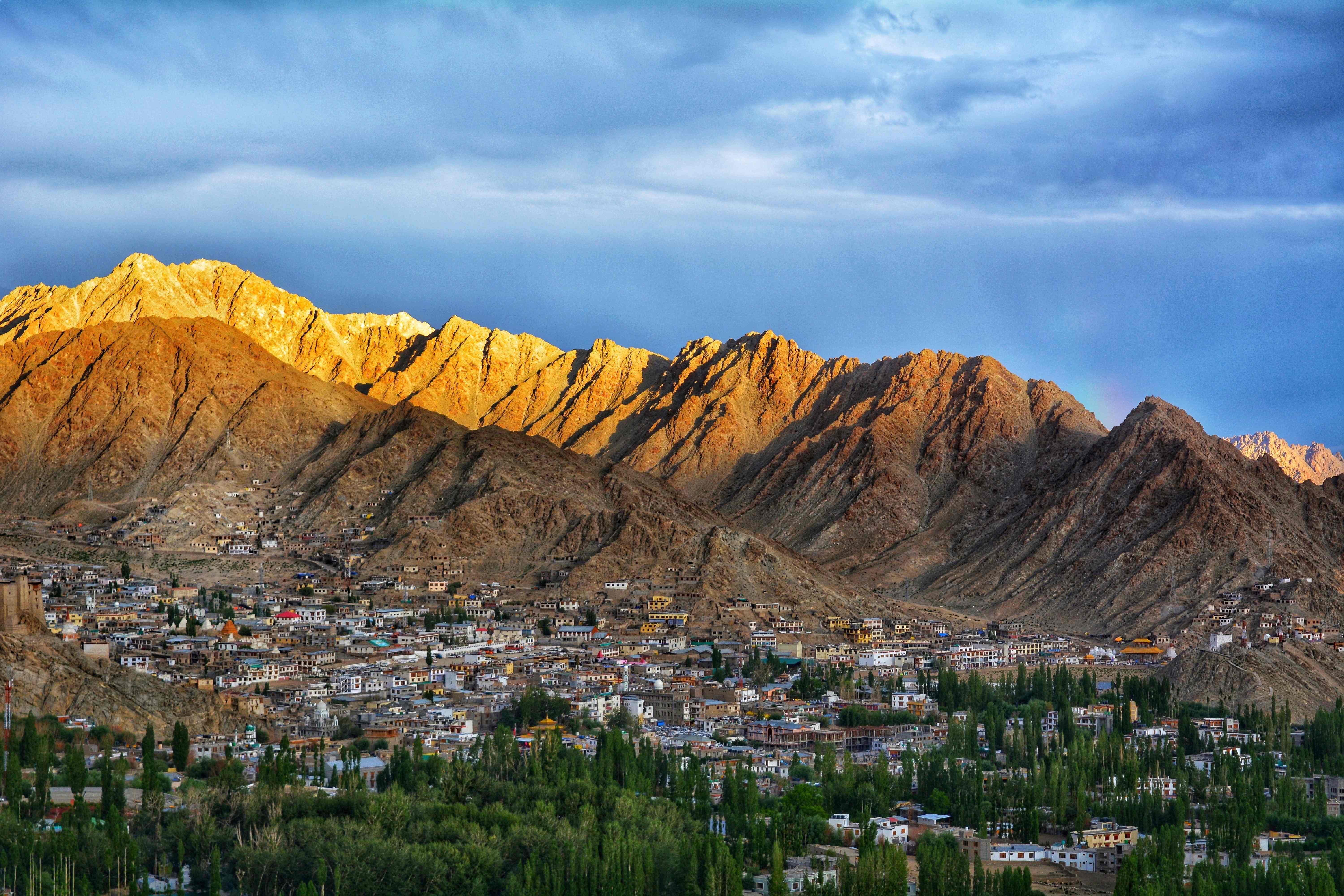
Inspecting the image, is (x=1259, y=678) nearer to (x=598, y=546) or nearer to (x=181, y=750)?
(x=598, y=546)

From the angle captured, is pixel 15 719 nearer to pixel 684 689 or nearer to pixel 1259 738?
pixel 684 689

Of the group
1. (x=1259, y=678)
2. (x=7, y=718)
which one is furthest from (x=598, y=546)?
(x=7, y=718)

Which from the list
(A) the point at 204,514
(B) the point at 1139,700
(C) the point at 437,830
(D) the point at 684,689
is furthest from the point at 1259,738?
(A) the point at 204,514

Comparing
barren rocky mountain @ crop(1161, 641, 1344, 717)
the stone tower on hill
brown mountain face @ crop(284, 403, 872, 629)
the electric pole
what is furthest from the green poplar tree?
brown mountain face @ crop(284, 403, 872, 629)

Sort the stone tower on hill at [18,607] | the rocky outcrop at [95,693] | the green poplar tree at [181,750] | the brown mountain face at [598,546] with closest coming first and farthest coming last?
the green poplar tree at [181,750]
the rocky outcrop at [95,693]
the stone tower on hill at [18,607]
the brown mountain face at [598,546]

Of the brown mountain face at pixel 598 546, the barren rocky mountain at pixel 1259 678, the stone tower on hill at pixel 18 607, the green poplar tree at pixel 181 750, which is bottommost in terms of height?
the green poplar tree at pixel 181 750

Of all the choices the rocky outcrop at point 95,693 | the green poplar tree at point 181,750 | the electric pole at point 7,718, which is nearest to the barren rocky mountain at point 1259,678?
the rocky outcrop at point 95,693

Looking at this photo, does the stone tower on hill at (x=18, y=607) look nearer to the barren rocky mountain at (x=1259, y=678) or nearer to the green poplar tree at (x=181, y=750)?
the green poplar tree at (x=181, y=750)
